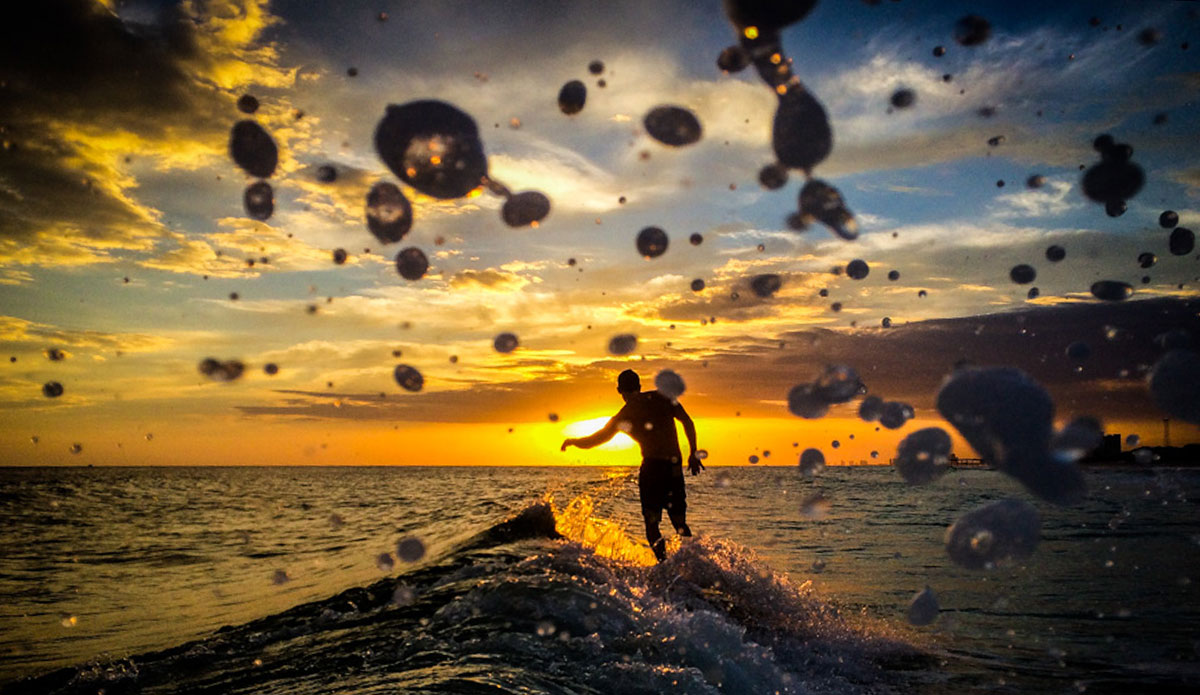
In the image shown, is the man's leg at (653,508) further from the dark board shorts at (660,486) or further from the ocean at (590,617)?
the ocean at (590,617)

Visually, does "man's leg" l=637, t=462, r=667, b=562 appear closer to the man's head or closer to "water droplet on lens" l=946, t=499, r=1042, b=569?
the man's head

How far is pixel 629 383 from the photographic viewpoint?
7.29m

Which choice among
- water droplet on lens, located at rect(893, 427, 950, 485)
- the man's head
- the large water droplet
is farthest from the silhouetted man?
the large water droplet

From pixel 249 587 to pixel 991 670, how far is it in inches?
298

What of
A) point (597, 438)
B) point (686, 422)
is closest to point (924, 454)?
point (686, 422)

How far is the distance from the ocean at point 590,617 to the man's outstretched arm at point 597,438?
3.83ft

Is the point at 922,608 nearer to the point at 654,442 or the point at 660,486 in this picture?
the point at 660,486

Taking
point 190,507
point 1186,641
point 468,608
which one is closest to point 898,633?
point 1186,641

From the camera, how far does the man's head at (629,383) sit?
7.28m

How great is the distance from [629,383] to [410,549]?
4.98 m

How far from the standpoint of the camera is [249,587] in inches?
316

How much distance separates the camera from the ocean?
13.5 ft

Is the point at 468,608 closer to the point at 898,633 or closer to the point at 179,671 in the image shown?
the point at 179,671

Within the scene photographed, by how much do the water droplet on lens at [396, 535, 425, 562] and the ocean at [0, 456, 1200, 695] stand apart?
0.09 m
